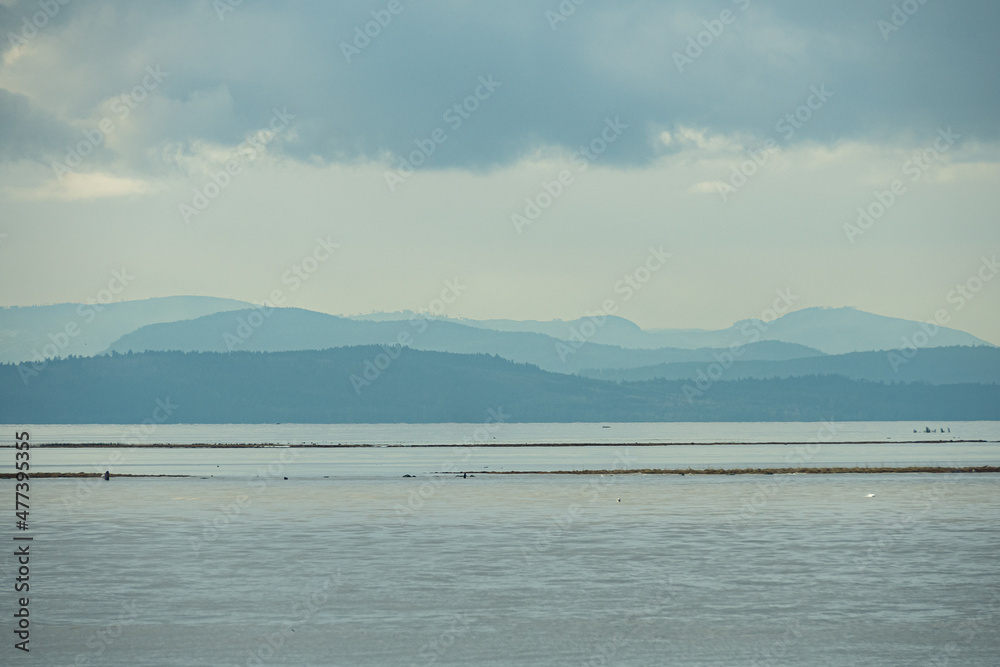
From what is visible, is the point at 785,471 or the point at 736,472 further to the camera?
the point at 785,471

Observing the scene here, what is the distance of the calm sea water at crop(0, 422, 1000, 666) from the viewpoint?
2548 centimetres

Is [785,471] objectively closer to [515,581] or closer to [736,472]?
[736,472]

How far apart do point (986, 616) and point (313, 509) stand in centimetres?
4196

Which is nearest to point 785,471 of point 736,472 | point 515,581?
point 736,472

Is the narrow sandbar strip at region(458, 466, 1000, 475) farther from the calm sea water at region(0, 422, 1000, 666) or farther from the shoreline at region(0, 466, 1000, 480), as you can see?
the calm sea water at region(0, 422, 1000, 666)

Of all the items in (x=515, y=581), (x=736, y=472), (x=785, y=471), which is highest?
(x=736, y=472)

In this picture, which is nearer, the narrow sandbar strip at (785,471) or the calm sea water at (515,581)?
the calm sea water at (515,581)

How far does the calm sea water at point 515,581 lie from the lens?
2548 centimetres

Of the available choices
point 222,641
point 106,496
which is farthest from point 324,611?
point 106,496

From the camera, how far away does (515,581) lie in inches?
1391

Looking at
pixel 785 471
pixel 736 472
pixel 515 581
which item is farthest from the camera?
pixel 785 471

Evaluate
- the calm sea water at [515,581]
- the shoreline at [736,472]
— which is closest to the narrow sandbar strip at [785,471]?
the shoreline at [736,472]

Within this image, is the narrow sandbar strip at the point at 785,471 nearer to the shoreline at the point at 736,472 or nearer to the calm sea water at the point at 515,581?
the shoreline at the point at 736,472

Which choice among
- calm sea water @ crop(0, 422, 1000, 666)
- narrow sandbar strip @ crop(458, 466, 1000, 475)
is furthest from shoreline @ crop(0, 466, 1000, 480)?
calm sea water @ crop(0, 422, 1000, 666)
